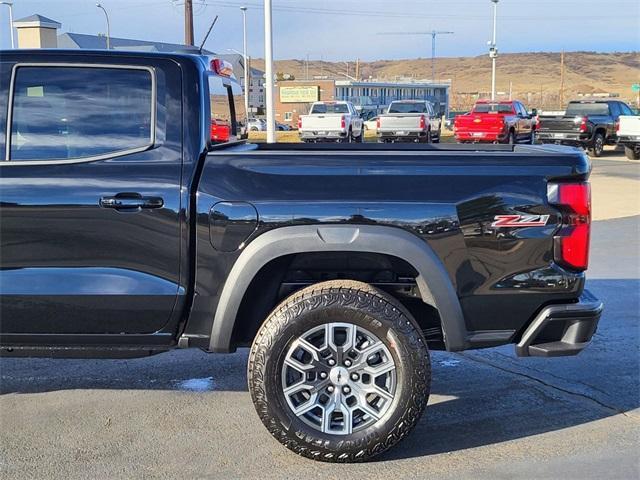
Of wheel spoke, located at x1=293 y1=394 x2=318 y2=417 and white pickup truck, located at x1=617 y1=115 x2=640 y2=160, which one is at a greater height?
white pickup truck, located at x1=617 y1=115 x2=640 y2=160

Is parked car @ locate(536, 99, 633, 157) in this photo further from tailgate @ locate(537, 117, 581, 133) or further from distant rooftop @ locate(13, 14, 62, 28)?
distant rooftop @ locate(13, 14, 62, 28)

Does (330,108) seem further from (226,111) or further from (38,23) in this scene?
(226,111)

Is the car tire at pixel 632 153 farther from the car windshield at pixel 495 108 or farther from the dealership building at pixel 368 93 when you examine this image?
the dealership building at pixel 368 93

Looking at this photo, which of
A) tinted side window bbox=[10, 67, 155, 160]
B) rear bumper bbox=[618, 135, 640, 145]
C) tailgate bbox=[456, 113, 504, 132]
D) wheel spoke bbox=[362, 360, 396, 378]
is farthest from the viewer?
tailgate bbox=[456, 113, 504, 132]

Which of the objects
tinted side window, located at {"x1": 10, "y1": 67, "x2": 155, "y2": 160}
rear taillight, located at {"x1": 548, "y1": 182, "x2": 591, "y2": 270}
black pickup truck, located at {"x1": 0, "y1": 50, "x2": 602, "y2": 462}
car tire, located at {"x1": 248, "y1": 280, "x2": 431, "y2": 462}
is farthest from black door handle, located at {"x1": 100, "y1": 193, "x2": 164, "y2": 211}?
rear taillight, located at {"x1": 548, "y1": 182, "x2": 591, "y2": 270}

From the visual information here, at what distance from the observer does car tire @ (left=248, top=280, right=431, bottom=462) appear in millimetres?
3529

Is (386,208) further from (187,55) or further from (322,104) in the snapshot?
(322,104)

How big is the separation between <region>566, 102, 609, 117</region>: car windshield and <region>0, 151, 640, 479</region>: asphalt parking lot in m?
21.9

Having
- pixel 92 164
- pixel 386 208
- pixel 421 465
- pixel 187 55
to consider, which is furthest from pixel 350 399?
pixel 187 55

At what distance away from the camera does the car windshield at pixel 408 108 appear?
28.6 meters

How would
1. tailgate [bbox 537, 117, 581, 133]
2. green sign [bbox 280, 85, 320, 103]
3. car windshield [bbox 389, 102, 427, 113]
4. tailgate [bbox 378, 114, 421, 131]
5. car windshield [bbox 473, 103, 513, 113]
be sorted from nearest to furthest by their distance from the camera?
tailgate [bbox 537, 117, 581, 133]
tailgate [bbox 378, 114, 421, 131]
car windshield [bbox 473, 103, 513, 113]
car windshield [bbox 389, 102, 427, 113]
green sign [bbox 280, 85, 320, 103]

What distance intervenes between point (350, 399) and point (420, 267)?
0.80 metres

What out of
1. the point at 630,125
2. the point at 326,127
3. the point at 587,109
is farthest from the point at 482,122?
the point at 326,127

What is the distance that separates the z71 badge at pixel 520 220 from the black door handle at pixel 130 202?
1722 mm
